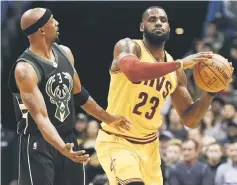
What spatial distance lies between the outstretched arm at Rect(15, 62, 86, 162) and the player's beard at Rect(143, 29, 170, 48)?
1.45 metres

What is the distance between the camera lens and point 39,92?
6984 millimetres

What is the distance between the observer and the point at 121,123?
25.7 feet

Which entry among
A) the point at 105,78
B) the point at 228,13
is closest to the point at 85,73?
the point at 105,78

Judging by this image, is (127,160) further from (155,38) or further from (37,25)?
(37,25)

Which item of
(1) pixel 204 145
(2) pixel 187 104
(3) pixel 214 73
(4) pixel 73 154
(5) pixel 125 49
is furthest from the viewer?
(1) pixel 204 145

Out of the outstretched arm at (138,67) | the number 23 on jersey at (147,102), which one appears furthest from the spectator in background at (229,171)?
the outstretched arm at (138,67)

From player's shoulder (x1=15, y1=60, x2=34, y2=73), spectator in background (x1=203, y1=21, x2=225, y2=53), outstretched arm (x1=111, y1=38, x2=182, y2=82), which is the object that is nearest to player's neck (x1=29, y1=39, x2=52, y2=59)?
player's shoulder (x1=15, y1=60, x2=34, y2=73)

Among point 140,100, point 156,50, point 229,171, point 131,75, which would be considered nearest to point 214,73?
point 156,50

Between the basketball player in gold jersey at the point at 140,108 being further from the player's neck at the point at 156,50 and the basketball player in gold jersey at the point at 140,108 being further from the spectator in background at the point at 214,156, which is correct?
the spectator in background at the point at 214,156

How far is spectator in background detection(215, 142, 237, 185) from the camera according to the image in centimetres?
1107

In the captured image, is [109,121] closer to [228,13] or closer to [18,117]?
[18,117]

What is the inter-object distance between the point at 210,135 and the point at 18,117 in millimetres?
5613

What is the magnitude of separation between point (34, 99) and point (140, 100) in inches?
53.0

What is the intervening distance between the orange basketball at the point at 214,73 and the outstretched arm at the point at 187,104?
0.31 metres
